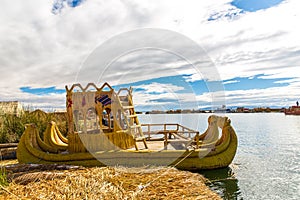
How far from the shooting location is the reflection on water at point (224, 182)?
26.7ft

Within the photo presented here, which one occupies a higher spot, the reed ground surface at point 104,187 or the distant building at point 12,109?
the distant building at point 12,109

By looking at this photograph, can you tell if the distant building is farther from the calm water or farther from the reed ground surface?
the reed ground surface

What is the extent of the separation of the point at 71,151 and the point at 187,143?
4.58 metres

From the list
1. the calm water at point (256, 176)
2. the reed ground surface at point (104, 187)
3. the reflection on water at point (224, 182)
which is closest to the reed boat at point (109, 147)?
the reflection on water at point (224, 182)

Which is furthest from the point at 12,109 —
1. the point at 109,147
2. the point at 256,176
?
the point at 256,176

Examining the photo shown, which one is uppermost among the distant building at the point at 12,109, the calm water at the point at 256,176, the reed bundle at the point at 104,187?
the distant building at the point at 12,109

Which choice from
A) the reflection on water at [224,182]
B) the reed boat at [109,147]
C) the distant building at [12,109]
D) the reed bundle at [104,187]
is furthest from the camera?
the distant building at [12,109]

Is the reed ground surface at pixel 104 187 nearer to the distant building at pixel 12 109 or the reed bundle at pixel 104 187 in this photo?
the reed bundle at pixel 104 187

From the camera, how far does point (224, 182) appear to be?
9.32 metres

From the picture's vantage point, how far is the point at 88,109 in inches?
411

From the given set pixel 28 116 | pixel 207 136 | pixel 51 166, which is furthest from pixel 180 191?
pixel 28 116

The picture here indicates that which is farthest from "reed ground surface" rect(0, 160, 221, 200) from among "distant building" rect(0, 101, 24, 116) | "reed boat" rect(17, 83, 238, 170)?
"distant building" rect(0, 101, 24, 116)

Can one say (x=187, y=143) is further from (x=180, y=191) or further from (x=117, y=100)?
(x=180, y=191)

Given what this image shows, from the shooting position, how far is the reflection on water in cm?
814
